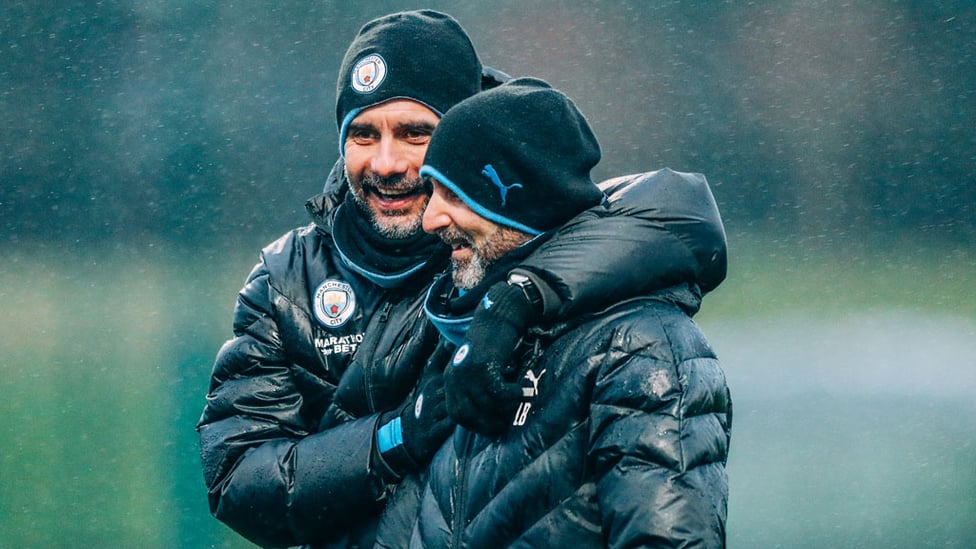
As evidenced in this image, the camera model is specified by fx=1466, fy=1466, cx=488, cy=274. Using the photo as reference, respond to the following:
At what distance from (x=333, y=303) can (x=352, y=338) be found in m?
0.07

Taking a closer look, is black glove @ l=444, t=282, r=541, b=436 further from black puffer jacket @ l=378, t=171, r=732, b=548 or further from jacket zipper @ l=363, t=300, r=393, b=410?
jacket zipper @ l=363, t=300, r=393, b=410

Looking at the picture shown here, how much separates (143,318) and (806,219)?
2885mm

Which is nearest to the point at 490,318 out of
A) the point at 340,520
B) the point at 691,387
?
the point at 691,387

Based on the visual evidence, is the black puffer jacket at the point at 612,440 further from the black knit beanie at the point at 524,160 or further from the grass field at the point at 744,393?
the grass field at the point at 744,393

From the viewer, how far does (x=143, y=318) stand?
638cm

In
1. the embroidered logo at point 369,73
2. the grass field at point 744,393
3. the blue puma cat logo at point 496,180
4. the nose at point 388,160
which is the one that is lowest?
the grass field at point 744,393

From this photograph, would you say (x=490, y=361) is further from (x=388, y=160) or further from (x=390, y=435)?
(x=388, y=160)

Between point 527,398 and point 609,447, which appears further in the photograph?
point 527,398

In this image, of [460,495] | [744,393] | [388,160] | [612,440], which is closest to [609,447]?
[612,440]

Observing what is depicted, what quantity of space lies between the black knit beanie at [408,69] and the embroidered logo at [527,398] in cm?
70

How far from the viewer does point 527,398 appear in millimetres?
2029

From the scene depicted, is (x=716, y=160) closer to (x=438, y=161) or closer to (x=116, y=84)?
(x=116, y=84)

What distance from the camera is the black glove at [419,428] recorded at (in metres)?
2.29

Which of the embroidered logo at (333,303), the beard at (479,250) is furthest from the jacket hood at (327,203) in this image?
the beard at (479,250)
